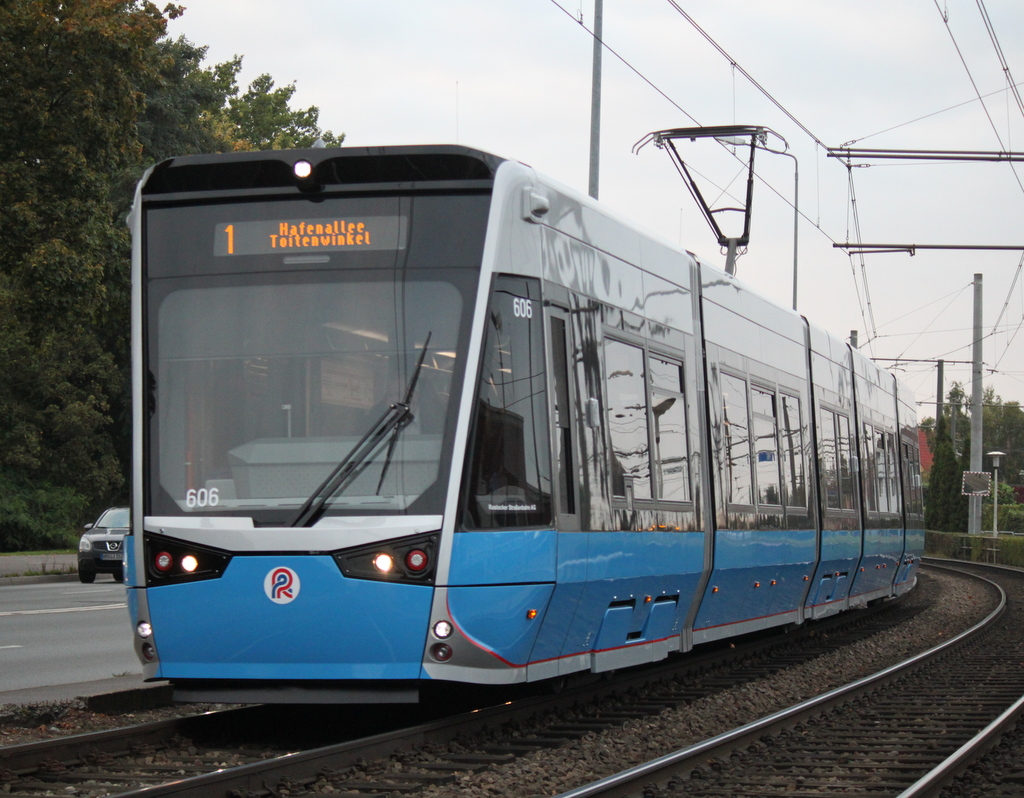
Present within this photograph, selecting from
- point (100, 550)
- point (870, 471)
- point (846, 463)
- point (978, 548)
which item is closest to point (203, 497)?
point (846, 463)

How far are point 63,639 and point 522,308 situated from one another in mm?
8841

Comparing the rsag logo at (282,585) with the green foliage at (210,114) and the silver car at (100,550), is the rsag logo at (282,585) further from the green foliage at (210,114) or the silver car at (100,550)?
the green foliage at (210,114)

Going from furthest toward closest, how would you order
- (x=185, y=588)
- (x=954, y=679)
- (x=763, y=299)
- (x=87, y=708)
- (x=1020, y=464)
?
(x=1020, y=464) → (x=763, y=299) → (x=954, y=679) → (x=87, y=708) → (x=185, y=588)

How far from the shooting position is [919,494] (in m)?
24.3

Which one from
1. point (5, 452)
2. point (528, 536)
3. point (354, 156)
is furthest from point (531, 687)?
point (5, 452)

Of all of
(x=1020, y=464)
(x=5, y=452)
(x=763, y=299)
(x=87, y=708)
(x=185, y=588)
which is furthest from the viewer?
(x=1020, y=464)

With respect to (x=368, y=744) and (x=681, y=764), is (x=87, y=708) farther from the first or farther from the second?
(x=681, y=764)

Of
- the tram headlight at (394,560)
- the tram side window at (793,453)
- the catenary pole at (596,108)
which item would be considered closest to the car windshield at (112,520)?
the catenary pole at (596,108)

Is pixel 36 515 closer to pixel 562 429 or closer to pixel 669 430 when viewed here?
pixel 669 430

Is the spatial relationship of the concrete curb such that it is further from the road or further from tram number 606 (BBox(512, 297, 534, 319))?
tram number 606 (BBox(512, 297, 534, 319))

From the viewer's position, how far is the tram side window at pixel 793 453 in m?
13.9

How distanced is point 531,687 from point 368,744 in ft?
8.39

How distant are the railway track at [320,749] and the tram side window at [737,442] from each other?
6.42 feet

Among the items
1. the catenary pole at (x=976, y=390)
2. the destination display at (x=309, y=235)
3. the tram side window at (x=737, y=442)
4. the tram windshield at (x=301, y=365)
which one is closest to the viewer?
the tram windshield at (x=301, y=365)
